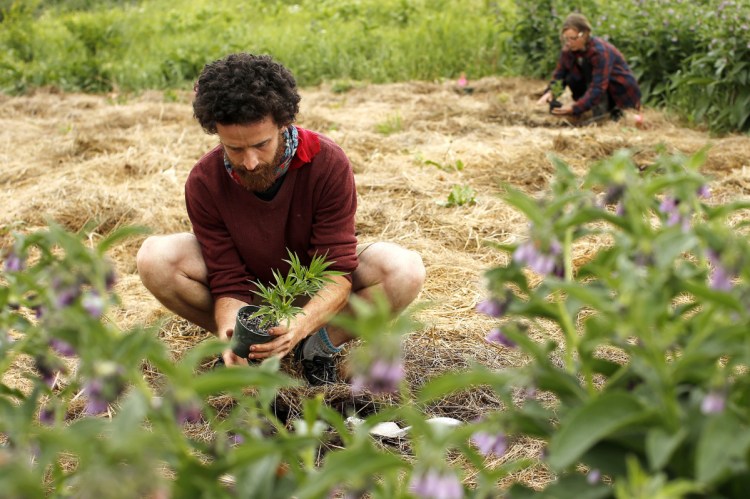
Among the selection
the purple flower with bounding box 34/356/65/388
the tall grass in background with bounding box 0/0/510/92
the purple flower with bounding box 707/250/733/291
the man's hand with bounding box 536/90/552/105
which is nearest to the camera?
the purple flower with bounding box 707/250/733/291

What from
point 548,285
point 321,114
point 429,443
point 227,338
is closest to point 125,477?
A: point 429,443

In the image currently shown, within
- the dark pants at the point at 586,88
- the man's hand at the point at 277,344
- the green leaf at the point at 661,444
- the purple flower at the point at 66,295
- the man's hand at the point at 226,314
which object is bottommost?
the dark pants at the point at 586,88

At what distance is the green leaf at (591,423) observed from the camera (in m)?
0.95

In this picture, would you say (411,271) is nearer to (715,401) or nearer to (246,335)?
(246,335)

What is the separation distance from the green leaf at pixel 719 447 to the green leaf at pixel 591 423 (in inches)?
2.8

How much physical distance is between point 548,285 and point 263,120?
1445 mm

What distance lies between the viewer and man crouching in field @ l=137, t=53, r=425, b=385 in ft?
7.84

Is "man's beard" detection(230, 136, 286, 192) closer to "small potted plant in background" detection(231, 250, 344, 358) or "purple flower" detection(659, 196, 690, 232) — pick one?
"small potted plant in background" detection(231, 250, 344, 358)

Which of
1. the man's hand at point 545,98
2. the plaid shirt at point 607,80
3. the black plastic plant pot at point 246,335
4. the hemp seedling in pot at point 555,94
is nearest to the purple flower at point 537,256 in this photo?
the black plastic plant pot at point 246,335

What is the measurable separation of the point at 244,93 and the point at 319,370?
90 cm

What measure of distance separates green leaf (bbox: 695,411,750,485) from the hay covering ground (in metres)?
1.19

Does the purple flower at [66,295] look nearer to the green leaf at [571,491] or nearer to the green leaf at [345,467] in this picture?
the green leaf at [345,467]

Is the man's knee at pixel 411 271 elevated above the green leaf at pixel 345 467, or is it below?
below

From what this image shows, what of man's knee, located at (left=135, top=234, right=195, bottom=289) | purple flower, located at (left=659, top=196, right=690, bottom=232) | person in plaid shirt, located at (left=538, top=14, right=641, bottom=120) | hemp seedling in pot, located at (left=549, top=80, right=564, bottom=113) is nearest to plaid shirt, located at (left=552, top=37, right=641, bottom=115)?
person in plaid shirt, located at (left=538, top=14, right=641, bottom=120)
